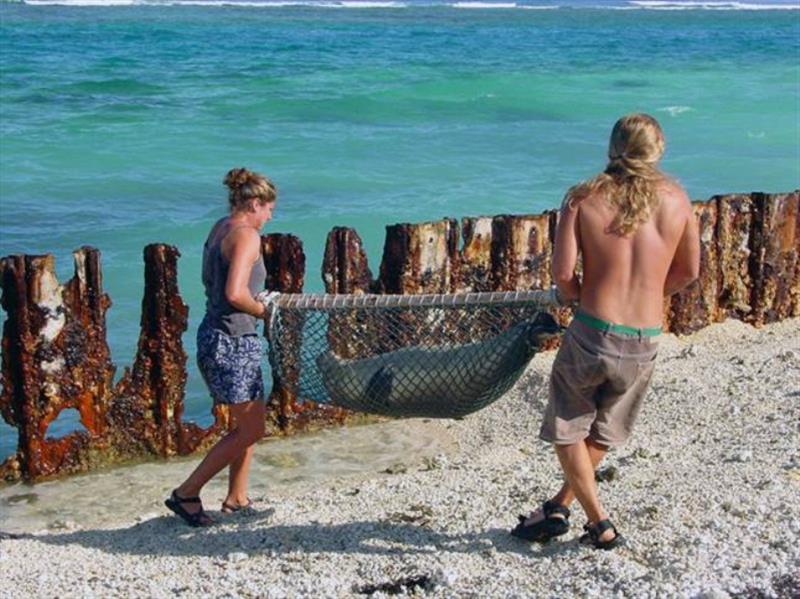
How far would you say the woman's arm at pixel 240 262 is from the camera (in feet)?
19.9

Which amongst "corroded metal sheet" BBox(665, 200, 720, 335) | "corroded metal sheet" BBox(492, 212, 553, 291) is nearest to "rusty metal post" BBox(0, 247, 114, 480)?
"corroded metal sheet" BBox(492, 212, 553, 291)

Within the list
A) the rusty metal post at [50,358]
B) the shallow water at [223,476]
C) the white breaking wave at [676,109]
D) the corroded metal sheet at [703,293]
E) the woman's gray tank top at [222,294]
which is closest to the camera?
the woman's gray tank top at [222,294]

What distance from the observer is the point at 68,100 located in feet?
96.4

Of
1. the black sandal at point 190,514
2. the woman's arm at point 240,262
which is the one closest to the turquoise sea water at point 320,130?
the black sandal at point 190,514

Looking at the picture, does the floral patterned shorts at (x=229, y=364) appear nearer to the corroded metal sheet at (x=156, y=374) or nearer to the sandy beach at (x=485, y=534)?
the sandy beach at (x=485, y=534)

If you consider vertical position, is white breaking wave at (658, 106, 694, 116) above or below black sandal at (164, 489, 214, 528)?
above

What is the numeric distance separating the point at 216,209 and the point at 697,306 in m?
8.81

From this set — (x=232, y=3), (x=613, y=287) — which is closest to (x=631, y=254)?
(x=613, y=287)

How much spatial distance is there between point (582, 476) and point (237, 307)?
5.97 feet

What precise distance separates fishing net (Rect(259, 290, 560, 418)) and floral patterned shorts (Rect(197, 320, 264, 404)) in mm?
205

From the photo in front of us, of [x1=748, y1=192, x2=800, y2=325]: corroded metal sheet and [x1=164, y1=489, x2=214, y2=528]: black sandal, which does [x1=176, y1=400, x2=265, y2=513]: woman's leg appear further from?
[x1=748, y1=192, x2=800, y2=325]: corroded metal sheet

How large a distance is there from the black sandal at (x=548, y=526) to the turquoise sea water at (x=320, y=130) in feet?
15.6

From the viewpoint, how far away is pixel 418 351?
250 inches

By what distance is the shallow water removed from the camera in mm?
7875
